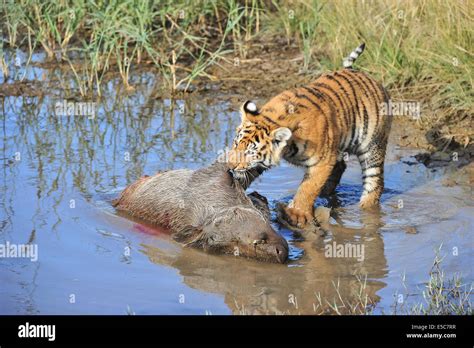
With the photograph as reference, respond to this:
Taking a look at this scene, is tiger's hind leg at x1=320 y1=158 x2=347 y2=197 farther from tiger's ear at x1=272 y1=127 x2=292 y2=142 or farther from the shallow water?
tiger's ear at x1=272 y1=127 x2=292 y2=142

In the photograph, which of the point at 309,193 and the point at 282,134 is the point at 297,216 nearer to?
the point at 309,193

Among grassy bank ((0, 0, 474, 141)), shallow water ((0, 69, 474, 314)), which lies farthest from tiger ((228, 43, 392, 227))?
grassy bank ((0, 0, 474, 141))

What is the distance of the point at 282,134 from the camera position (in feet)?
24.3

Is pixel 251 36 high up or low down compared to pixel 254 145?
up

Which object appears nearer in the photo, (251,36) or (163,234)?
(163,234)

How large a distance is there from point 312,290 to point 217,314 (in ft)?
2.52

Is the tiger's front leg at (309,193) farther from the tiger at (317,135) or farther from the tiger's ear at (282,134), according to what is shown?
the tiger's ear at (282,134)

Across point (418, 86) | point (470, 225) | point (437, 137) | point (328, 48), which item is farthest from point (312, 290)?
point (328, 48)

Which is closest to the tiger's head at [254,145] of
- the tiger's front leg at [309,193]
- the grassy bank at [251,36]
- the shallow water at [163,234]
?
the tiger's front leg at [309,193]

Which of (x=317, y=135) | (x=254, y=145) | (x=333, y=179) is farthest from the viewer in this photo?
(x=333, y=179)

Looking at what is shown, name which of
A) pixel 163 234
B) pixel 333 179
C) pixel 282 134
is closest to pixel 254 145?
pixel 282 134

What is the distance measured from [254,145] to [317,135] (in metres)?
0.53
